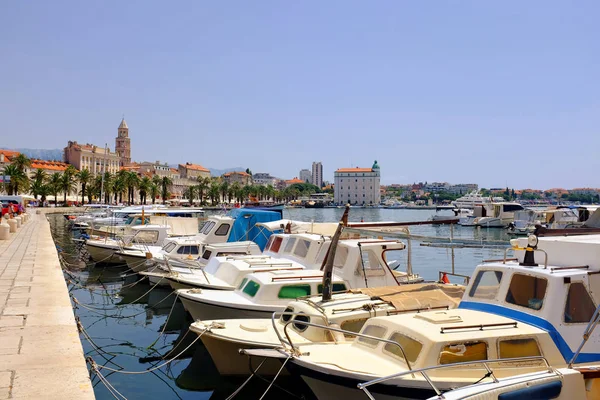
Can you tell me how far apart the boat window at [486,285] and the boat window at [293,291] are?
18.6 feet

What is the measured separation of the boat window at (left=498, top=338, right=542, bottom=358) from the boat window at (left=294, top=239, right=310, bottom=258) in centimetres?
1085

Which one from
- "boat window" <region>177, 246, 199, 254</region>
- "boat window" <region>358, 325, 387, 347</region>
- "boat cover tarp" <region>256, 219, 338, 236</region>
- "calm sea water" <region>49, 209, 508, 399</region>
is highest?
"boat cover tarp" <region>256, 219, 338, 236</region>

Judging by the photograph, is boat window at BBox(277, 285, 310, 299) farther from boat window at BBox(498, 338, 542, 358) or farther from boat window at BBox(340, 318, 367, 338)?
boat window at BBox(498, 338, 542, 358)

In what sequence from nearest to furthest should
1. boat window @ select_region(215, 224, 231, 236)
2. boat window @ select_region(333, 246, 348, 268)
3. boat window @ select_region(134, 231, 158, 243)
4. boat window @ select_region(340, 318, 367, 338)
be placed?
boat window @ select_region(340, 318, 367, 338)
boat window @ select_region(333, 246, 348, 268)
boat window @ select_region(215, 224, 231, 236)
boat window @ select_region(134, 231, 158, 243)

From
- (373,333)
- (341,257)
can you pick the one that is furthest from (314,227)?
(373,333)

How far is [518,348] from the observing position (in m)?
9.38

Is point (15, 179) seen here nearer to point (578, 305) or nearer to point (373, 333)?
point (373, 333)

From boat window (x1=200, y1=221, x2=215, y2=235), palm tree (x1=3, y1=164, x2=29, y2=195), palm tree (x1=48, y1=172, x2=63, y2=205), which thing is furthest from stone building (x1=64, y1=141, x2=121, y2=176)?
boat window (x1=200, y1=221, x2=215, y2=235)

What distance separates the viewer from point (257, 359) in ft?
40.5

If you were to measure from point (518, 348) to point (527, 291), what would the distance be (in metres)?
1.53

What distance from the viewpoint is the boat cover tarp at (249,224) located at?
28.5 metres

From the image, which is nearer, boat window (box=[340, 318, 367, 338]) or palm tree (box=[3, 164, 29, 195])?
boat window (box=[340, 318, 367, 338])

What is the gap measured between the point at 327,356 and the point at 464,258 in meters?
35.6

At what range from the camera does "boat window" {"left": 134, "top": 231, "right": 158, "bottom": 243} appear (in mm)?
34828
